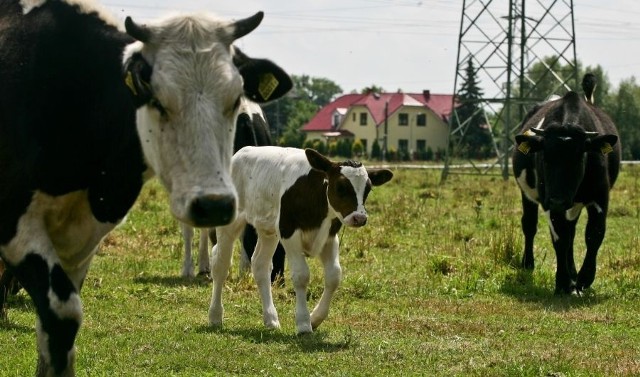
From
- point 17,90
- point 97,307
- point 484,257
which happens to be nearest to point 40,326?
point 17,90

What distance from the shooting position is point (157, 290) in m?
11.4

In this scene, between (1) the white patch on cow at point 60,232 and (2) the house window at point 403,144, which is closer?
(1) the white patch on cow at point 60,232

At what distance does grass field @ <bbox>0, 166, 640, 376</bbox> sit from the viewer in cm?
774

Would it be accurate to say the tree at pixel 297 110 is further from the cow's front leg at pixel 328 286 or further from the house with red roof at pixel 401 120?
the cow's front leg at pixel 328 286

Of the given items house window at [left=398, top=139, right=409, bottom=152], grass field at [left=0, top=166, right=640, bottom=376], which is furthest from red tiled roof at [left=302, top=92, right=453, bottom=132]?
grass field at [left=0, top=166, right=640, bottom=376]

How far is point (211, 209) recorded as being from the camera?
184 inches

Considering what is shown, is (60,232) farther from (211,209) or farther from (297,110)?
(297,110)

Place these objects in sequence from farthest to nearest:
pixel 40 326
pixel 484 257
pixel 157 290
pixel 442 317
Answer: pixel 484 257, pixel 157 290, pixel 442 317, pixel 40 326

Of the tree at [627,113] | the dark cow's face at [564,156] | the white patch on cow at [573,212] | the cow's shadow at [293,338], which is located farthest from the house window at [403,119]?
the cow's shadow at [293,338]

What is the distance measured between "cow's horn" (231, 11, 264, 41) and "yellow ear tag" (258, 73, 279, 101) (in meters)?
0.38

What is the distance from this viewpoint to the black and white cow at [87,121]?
4906mm

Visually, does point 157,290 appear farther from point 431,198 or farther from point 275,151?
point 431,198

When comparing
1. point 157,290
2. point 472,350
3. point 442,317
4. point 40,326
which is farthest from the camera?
point 157,290

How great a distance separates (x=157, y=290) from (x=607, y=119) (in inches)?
276
